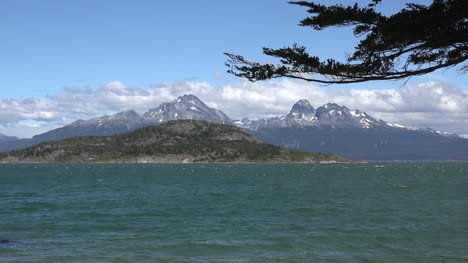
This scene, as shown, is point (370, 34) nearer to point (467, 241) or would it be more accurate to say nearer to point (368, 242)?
point (368, 242)

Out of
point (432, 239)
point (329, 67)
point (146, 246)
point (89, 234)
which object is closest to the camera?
point (329, 67)

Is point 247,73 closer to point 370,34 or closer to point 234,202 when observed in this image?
point 370,34

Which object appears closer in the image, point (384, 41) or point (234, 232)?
point (384, 41)

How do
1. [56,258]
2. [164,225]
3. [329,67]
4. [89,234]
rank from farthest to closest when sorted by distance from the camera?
1. [164,225]
2. [89,234]
3. [56,258]
4. [329,67]

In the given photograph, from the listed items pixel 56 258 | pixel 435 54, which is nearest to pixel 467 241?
pixel 435 54

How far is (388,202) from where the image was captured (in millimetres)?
64750

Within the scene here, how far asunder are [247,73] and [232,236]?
56.6ft

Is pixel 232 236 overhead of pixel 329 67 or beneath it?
beneath

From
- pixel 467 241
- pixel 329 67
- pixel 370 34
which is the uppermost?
pixel 370 34

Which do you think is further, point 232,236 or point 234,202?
point 234,202

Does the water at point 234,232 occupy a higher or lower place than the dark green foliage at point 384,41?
lower

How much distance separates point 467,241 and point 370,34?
2068 centimetres

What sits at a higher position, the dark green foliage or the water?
the dark green foliage

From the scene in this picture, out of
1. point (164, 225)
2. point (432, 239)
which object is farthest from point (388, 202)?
point (164, 225)
